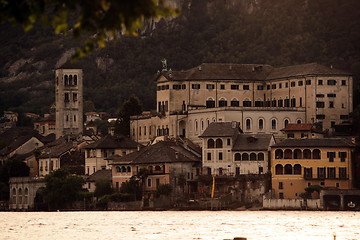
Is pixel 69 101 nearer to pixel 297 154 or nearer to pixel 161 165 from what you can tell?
pixel 161 165

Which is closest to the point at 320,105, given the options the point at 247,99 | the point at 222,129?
the point at 247,99

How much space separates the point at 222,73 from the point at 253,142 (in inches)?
928

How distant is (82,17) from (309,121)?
361ft

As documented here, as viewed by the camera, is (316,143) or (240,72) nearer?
(316,143)

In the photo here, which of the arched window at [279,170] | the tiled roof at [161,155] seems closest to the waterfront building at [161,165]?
the tiled roof at [161,155]

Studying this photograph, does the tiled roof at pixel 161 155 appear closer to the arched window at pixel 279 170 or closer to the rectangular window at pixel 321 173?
the arched window at pixel 279 170

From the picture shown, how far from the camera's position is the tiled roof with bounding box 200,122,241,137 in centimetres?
11981

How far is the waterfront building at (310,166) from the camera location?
11138cm

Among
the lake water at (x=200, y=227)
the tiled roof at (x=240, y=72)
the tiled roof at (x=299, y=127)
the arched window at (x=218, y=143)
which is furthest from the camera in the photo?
the tiled roof at (x=240, y=72)

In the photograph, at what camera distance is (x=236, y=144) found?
11938 centimetres

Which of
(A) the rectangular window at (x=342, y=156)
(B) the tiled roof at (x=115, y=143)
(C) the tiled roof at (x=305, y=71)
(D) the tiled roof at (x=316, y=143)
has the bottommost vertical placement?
(A) the rectangular window at (x=342, y=156)

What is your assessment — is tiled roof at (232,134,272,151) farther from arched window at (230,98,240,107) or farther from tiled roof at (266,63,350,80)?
arched window at (230,98,240,107)

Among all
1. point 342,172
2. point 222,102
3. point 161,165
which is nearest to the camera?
point 342,172

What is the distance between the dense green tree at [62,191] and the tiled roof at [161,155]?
196 inches
